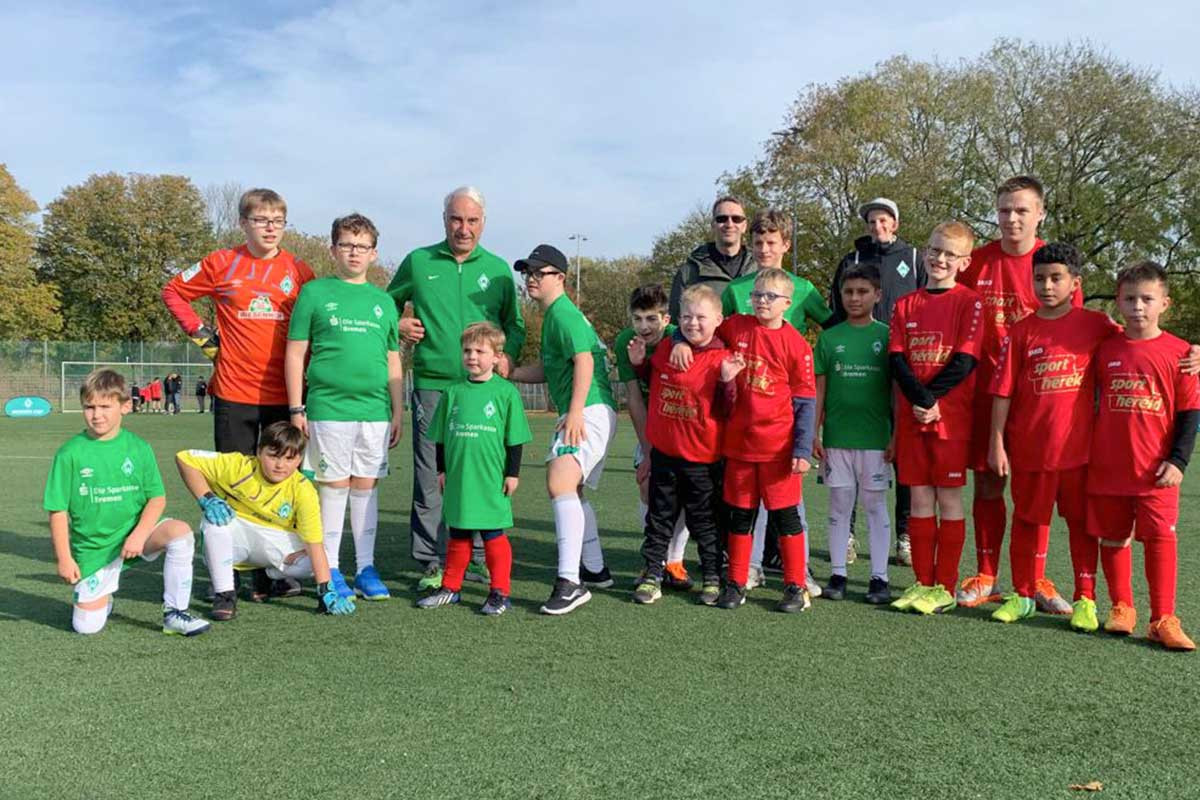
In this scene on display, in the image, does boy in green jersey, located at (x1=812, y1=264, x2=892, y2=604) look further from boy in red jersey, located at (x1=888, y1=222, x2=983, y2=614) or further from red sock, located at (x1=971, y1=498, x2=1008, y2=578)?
red sock, located at (x1=971, y1=498, x2=1008, y2=578)

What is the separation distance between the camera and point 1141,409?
4.28m

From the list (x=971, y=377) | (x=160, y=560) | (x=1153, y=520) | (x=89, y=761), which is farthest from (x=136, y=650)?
(x=1153, y=520)

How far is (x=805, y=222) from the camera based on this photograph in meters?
32.9

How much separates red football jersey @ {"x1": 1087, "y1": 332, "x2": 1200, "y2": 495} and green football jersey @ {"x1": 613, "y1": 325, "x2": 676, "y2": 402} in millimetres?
2263

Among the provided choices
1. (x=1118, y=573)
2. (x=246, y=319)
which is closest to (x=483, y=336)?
(x=246, y=319)

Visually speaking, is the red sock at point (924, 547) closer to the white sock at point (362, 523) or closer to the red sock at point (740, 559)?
the red sock at point (740, 559)

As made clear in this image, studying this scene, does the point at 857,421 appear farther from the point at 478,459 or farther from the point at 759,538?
the point at 478,459

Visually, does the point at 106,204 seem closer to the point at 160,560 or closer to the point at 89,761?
the point at 160,560

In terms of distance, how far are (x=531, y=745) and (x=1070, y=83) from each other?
3149 centimetres

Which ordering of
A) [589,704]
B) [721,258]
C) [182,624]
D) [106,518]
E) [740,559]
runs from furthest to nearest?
[721,258] < [740,559] < [106,518] < [182,624] < [589,704]

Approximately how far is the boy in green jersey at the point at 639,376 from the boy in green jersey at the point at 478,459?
78 cm

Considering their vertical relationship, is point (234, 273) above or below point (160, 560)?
above

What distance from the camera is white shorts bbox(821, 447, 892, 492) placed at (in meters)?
5.09

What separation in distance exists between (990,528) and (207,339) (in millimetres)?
4401
